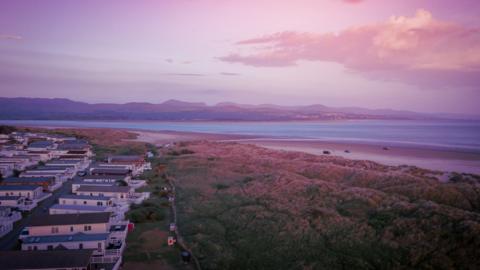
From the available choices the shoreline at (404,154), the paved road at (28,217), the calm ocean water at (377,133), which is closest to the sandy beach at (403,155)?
the shoreline at (404,154)

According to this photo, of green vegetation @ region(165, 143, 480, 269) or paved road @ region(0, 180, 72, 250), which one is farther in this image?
paved road @ region(0, 180, 72, 250)

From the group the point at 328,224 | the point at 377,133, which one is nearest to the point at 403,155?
the point at 328,224

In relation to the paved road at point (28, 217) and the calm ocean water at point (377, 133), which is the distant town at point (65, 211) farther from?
the calm ocean water at point (377, 133)

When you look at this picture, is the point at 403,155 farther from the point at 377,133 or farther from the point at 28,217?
the point at 28,217

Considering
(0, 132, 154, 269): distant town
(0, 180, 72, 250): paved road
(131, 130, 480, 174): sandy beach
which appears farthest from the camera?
(131, 130, 480, 174): sandy beach

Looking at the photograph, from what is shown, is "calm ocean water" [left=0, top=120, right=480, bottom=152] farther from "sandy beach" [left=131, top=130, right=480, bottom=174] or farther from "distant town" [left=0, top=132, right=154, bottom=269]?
"distant town" [left=0, top=132, right=154, bottom=269]

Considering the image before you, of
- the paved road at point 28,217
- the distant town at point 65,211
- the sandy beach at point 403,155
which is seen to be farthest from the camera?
the sandy beach at point 403,155

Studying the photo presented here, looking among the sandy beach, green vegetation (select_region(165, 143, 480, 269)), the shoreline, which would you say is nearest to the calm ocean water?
the shoreline
